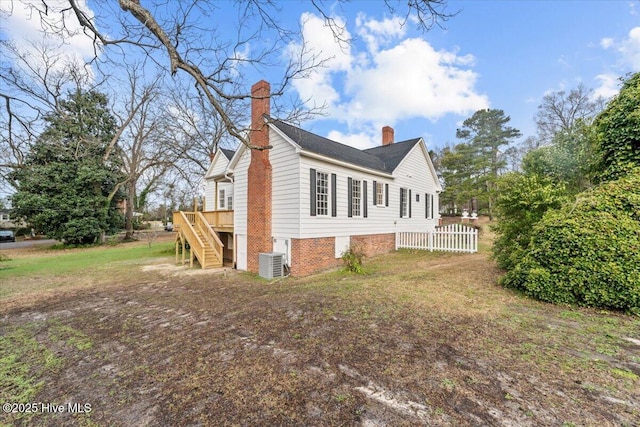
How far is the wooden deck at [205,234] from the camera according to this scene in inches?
459

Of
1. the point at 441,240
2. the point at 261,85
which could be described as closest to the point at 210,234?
the point at 261,85

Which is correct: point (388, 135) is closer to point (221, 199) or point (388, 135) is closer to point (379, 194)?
point (379, 194)

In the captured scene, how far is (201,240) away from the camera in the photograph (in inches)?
479

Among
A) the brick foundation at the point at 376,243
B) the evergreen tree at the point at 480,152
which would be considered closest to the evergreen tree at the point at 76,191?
the brick foundation at the point at 376,243

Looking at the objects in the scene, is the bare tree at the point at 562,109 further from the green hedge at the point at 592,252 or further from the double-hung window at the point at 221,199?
the double-hung window at the point at 221,199

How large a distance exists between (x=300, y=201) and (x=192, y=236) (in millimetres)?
6204

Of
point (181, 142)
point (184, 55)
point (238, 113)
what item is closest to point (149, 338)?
point (184, 55)

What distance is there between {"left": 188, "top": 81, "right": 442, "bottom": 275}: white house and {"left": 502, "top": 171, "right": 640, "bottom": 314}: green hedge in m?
6.13

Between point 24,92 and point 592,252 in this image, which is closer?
point 592,252

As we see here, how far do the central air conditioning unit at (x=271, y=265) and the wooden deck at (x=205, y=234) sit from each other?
11.4ft

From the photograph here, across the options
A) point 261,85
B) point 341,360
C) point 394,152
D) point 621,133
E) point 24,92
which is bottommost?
point 341,360

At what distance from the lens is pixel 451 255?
11.5 meters

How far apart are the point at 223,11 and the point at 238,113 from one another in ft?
52.1

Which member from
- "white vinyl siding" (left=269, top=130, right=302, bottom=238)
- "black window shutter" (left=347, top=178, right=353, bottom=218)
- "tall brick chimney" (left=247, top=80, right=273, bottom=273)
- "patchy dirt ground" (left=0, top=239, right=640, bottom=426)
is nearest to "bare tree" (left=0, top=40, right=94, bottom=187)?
"patchy dirt ground" (left=0, top=239, right=640, bottom=426)
